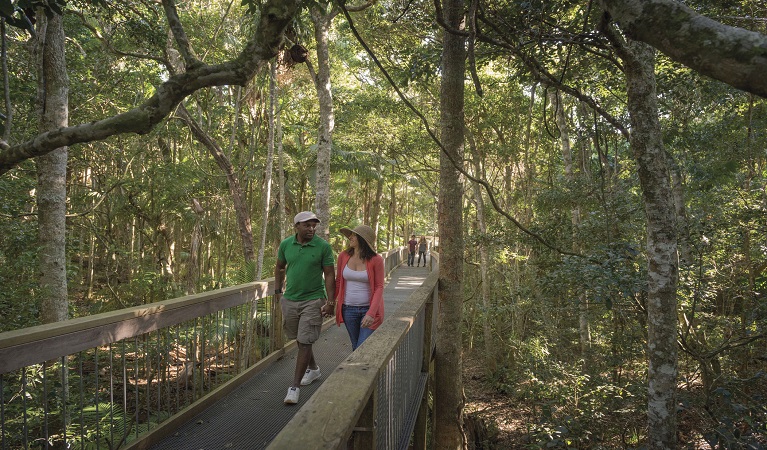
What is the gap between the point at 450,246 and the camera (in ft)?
16.5

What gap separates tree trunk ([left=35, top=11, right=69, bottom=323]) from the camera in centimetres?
512

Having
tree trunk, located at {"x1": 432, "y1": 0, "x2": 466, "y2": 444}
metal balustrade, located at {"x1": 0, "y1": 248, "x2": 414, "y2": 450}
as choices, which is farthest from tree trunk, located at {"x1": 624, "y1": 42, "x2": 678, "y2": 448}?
metal balustrade, located at {"x1": 0, "y1": 248, "x2": 414, "y2": 450}

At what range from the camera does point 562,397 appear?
25.3 feet

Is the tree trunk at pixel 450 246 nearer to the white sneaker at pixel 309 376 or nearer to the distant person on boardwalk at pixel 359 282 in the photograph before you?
the distant person on boardwalk at pixel 359 282

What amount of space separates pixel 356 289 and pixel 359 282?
0.08m

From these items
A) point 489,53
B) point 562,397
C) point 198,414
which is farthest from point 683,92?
point 198,414

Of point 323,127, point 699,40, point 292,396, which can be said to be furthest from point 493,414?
point 699,40

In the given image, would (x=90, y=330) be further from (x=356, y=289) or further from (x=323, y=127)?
(x=323, y=127)

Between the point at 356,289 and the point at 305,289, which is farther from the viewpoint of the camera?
the point at 356,289

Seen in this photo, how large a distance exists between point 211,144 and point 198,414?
656cm

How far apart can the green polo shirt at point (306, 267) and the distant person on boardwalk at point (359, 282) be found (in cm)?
21

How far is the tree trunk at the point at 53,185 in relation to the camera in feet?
16.8

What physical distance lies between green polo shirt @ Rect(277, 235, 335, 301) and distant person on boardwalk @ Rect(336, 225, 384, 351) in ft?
0.68

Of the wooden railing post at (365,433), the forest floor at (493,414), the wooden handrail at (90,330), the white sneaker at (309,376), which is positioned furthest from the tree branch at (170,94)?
the forest floor at (493,414)
